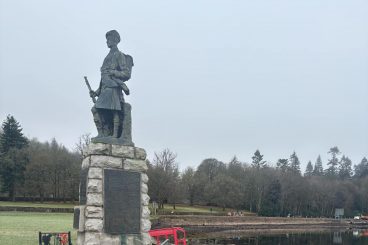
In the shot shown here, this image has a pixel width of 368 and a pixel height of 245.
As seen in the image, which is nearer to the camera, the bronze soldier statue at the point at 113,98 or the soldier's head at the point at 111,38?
the bronze soldier statue at the point at 113,98

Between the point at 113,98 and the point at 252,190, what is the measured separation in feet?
248

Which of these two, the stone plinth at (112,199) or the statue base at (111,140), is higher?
the statue base at (111,140)

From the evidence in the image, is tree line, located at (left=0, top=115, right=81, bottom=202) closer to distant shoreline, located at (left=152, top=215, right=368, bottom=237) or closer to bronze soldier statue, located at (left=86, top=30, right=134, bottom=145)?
distant shoreline, located at (left=152, top=215, right=368, bottom=237)

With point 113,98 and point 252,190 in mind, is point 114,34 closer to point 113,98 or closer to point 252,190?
point 113,98

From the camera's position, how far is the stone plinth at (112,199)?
10.9 meters

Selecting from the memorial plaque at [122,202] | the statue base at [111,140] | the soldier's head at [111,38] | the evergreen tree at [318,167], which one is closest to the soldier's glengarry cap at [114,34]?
the soldier's head at [111,38]

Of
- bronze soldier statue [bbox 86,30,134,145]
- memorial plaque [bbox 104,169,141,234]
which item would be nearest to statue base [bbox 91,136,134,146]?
bronze soldier statue [bbox 86,30,134,145]

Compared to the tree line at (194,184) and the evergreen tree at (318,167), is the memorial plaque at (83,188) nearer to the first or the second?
the tree line at (194,184)

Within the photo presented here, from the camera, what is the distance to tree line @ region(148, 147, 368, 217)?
214 ft

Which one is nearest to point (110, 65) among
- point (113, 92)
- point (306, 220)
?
point (113, 92)

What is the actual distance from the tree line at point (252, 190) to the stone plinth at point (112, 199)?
155 feet

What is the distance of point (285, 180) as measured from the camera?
91125 millimetres

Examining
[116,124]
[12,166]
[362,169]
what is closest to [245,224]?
[12,166]

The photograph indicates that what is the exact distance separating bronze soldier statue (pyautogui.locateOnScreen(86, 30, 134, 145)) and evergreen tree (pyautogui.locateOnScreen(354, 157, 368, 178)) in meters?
128
